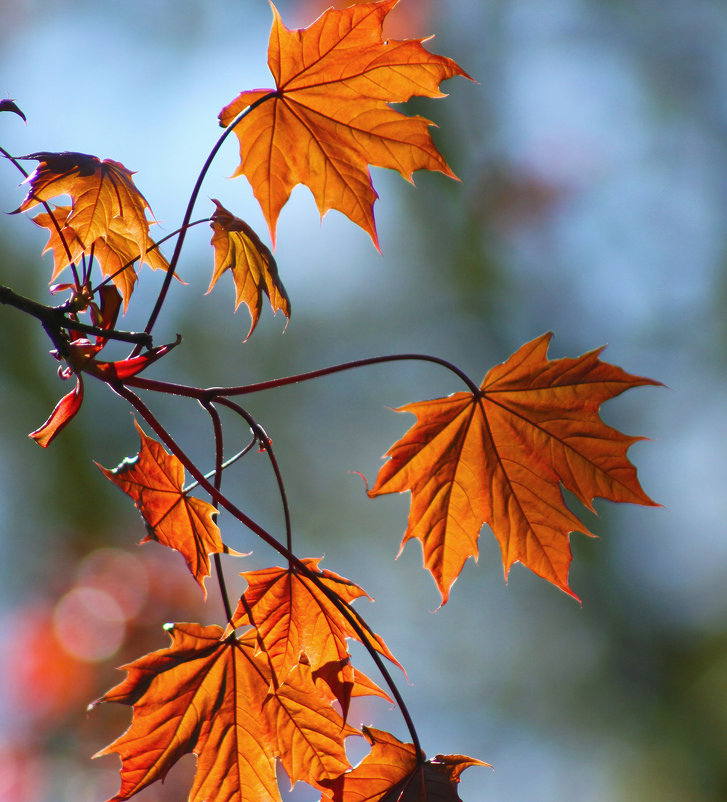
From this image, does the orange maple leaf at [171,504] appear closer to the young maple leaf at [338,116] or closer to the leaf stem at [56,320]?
the leaf stem at [56,320]

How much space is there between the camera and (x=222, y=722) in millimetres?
752

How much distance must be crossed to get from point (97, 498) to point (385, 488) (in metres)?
4.91

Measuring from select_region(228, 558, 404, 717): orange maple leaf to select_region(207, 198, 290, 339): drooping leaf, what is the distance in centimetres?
30

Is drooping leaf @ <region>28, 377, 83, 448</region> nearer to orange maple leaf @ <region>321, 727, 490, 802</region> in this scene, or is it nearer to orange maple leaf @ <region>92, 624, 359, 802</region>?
orange maple leaf @ <region>92, 624, 359, 802</region>

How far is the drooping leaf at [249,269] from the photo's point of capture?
32.4 inches

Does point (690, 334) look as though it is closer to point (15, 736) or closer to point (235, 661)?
point (235, 661)

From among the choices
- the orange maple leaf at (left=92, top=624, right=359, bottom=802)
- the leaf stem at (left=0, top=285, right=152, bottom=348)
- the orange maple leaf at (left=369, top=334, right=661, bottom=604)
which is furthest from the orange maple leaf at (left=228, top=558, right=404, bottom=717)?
the leaf stem at (left=0, top=285, right=152, bottom=348)

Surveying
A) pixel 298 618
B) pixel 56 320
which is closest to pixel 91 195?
pixel 56 320

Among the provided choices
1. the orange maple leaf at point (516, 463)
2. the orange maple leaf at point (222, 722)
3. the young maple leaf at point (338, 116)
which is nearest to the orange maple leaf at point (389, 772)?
the orange maple leaf at point (222, 722)

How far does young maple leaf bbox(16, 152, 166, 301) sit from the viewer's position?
712mm

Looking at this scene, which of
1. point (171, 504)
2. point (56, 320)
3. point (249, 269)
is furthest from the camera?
point (249, 269)

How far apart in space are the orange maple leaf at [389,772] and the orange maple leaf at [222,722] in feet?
0.07

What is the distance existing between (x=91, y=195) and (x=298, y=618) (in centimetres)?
52

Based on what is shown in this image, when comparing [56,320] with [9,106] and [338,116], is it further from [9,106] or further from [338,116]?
[338,116]
